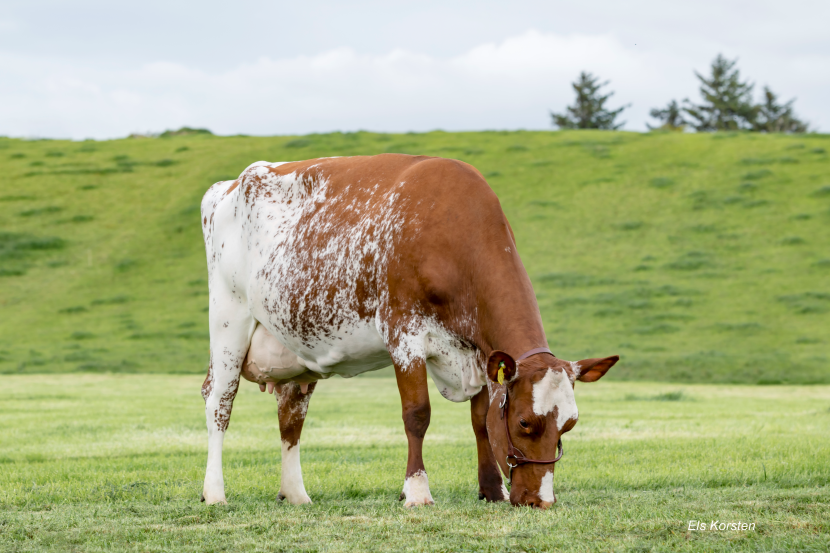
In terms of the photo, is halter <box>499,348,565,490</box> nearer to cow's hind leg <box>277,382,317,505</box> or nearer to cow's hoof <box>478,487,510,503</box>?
cow's hoof <box>478,487,510,503</box>

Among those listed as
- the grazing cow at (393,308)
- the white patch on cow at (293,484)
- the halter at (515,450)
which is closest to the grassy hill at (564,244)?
the grazing cow at (393,308)

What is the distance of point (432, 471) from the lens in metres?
8.14

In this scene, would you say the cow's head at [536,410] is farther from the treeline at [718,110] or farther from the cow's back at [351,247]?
the treeline at [718,110]

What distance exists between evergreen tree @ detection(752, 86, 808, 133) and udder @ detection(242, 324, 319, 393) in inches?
2494

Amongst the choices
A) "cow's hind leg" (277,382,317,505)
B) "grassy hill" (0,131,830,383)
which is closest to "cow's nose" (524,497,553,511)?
"cow's hind leg" (277,382,317,505)

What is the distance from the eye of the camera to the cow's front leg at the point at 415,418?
5672 millimetres

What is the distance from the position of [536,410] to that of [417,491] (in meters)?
1.12

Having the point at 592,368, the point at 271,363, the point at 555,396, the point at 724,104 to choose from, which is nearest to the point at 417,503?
the point at 555,396

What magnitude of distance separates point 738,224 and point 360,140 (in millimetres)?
17992

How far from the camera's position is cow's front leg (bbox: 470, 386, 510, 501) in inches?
238

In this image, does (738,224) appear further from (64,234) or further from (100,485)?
(100,485)

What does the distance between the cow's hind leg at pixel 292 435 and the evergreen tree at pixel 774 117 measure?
63.2 m

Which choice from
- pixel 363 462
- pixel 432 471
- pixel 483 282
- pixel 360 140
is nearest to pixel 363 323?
pixel 483 282

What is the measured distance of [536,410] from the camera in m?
5.02
